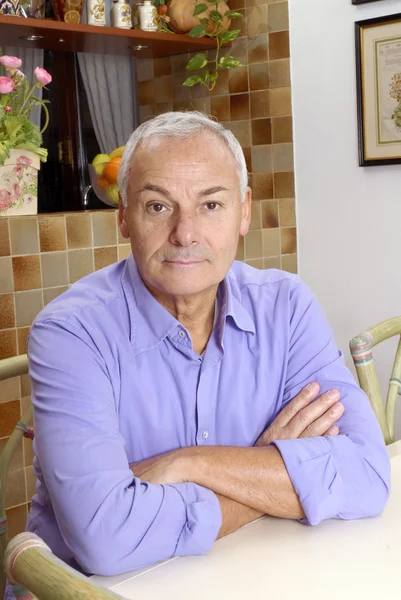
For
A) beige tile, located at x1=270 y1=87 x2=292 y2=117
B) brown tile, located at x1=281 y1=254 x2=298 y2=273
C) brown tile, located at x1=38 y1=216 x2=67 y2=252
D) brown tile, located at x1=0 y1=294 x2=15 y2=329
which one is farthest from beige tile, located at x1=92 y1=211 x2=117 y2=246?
→ beige tile, located at x1=270 y1=87 x2=292 y2=117

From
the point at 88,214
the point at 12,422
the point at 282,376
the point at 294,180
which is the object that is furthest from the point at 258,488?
the point at 294,180

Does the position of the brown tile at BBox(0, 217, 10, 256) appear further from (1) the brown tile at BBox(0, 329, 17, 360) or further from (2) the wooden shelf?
(2) the wooden shelf

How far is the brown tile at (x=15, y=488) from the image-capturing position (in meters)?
2.20

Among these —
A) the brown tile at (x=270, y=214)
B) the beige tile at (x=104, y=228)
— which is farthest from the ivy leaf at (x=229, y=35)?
the beige tile at (x=104, y=228)

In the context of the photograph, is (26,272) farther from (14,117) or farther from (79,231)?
(14,117)

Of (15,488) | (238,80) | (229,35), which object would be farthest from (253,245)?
(15,488)

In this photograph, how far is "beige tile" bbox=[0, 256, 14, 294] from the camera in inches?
84.0

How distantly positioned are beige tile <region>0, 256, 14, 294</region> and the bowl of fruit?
0.55 meters

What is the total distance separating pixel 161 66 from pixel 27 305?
4.58 ft

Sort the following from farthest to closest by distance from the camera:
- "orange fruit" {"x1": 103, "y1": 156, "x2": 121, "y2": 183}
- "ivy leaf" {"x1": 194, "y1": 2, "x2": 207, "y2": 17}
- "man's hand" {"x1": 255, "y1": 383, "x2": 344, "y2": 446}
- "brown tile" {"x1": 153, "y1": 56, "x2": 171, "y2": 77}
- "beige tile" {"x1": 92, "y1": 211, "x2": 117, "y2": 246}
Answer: "brown tile" {"x1": 153, "y1": 56, "x2": 171, "y2": 77}, "ivy leaf" {"x1": 194, "y1": 2, "x2": 207, "y2": 17}, "orange fruit" {"x1": 103, "y1": 156, "x2": 121, "y2": 183}, "beige tile" {"x1": 92, "y1": 211, "x2": 117, "y2": 246}, "man's hand" {"x1": 255, "y1": 383, "x2": 344, "y2": 446}

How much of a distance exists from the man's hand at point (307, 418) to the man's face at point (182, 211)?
244 mm

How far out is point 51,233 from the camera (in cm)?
226

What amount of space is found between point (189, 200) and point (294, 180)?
5.51ft

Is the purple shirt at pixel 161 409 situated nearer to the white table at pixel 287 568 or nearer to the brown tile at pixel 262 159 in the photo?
the white table at pixel 287 568
